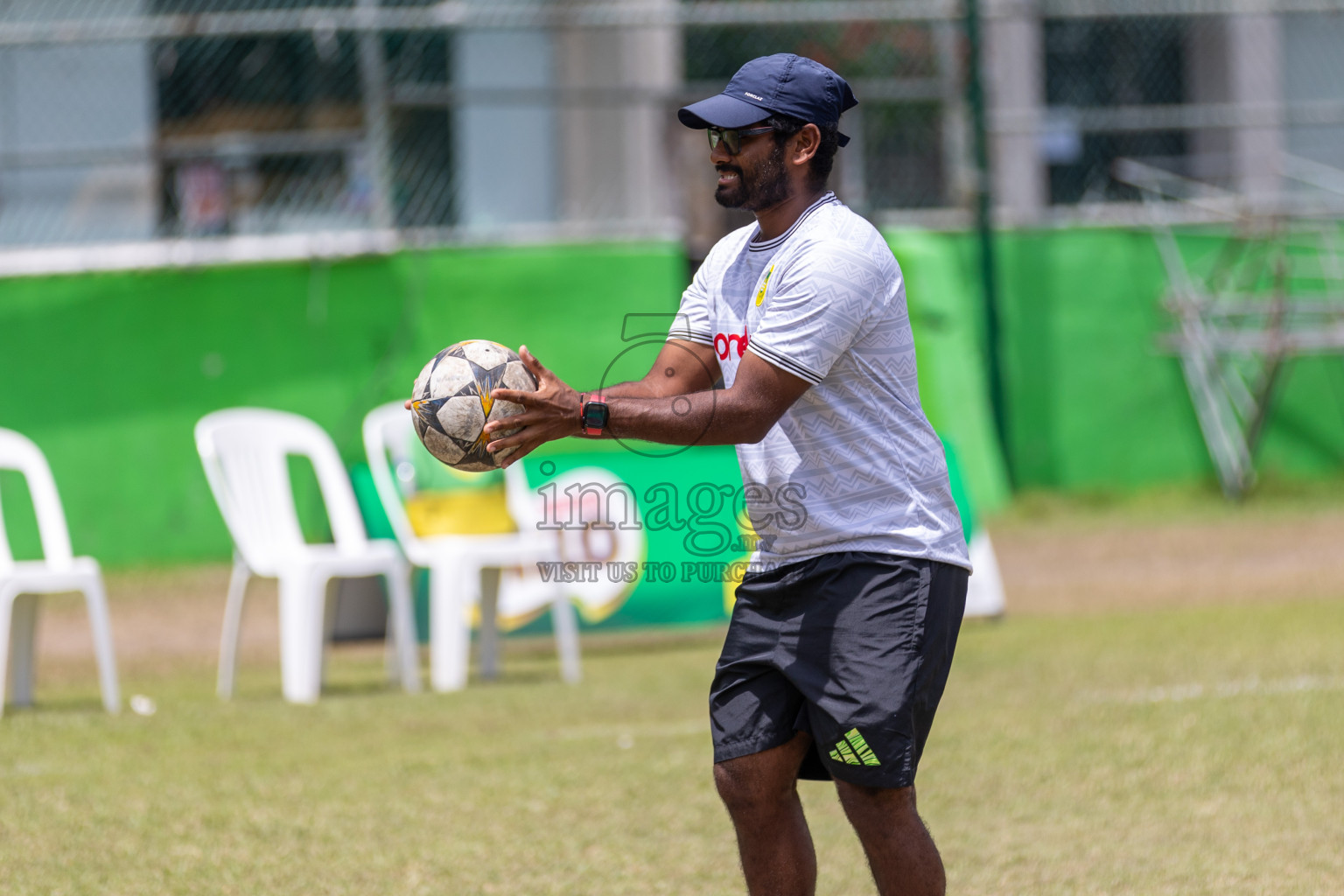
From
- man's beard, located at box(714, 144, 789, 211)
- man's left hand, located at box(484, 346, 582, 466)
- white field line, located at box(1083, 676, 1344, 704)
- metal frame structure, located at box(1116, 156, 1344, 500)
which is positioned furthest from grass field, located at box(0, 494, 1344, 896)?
metal frame structure, located at box(1116, 156, 1344, 500)

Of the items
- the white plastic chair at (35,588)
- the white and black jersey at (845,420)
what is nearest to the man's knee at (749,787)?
the white and black jersey at (845,420)

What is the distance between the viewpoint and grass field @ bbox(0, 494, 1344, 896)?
196 inches

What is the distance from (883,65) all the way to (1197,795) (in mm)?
11780

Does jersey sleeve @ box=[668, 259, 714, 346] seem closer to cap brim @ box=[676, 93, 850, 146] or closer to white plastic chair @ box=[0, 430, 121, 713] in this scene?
cap brim @ box=[676, 93, 850, 146]

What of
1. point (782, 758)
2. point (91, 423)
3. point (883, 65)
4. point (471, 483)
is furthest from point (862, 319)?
point (883, 65)

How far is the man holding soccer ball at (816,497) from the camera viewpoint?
3598 mm

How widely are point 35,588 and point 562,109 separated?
30.3 ft

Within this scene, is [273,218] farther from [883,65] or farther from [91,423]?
[883,65]

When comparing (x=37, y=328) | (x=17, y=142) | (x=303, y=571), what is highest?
(x=17, y=142)

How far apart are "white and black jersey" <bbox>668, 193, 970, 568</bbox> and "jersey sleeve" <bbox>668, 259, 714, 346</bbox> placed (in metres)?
0.15

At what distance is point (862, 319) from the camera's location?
144 inches

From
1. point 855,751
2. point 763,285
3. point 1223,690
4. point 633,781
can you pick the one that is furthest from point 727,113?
point 1223,690

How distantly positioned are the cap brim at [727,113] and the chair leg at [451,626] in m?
4.83

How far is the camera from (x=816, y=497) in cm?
382
